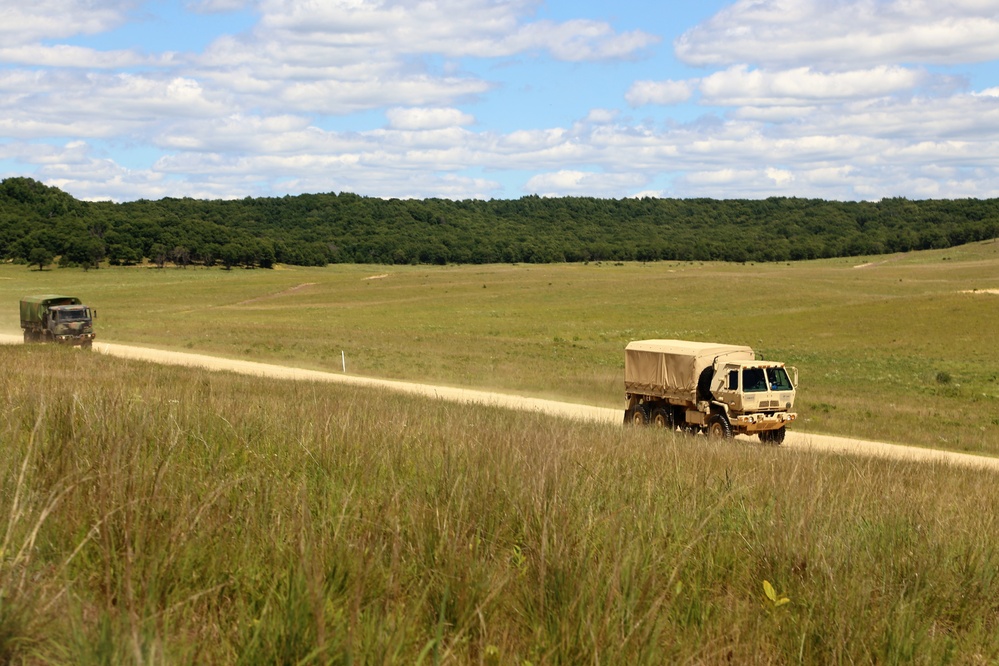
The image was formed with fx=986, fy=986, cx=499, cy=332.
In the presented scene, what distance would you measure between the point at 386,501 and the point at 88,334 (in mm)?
47185

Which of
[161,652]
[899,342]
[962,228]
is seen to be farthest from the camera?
[962,228]

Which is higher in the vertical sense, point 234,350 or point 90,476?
point 90,476

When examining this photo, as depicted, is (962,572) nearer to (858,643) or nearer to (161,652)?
(858,643)

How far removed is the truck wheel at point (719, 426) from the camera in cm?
2264

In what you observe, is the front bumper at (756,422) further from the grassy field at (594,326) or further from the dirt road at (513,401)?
the grassy field at (594,326)

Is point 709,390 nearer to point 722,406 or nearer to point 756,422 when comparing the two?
point 722,406

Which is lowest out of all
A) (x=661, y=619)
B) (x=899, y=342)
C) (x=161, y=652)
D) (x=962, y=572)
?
(x=899, y=342)

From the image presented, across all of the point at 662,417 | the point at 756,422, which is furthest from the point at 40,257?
the point at 756,422

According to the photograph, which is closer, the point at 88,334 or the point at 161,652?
the point at 161,652

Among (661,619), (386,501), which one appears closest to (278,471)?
(386,501)

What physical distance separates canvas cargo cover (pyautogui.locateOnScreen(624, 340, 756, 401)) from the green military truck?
101 ft

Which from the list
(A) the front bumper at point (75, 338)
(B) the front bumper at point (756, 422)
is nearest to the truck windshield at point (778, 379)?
(B) the front bumper at point (756, 422)

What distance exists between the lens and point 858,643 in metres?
4.22

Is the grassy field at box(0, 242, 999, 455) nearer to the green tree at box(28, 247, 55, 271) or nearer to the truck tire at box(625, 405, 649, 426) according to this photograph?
the green tree at box(28, 247, 55, 271)
